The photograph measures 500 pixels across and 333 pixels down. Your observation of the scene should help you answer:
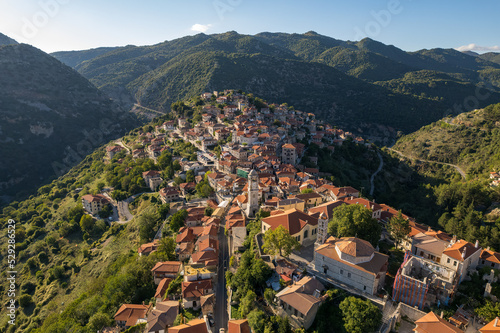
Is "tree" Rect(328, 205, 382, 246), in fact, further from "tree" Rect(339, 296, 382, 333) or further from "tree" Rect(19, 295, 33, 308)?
"tree" Rect(19, 295, 33, 308)

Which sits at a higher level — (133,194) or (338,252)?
(338,252)

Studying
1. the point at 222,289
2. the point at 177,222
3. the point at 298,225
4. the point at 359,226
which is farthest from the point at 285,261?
the point at 177,222

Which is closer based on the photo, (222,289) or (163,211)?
(222,289)

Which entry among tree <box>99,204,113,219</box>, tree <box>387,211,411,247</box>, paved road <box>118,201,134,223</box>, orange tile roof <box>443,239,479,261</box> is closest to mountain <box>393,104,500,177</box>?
tree <box>387,211,411,247</box>

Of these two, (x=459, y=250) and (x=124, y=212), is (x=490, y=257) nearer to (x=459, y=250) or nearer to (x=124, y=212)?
(x=459, y=250)

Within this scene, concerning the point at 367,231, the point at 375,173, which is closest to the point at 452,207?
the point at 375,173

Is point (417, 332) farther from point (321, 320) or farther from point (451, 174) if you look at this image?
point (451, 174)
